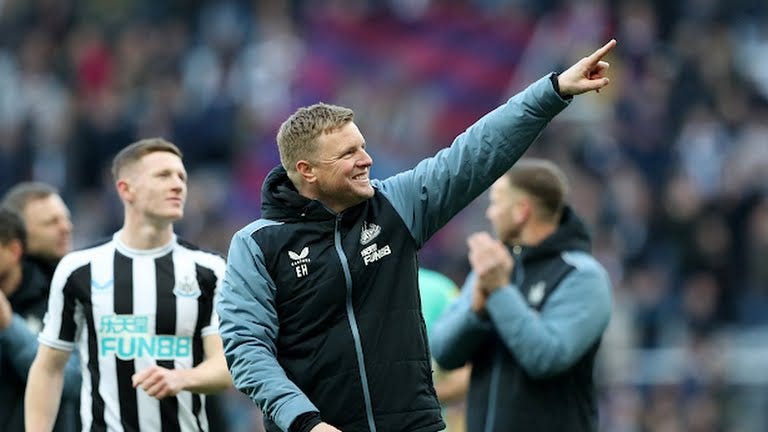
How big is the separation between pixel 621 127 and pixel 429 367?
32.2 feet

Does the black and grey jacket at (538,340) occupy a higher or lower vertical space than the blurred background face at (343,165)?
lower

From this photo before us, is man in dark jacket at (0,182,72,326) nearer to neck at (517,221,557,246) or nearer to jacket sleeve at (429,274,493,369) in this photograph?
jacket sleeve at (429,274,493,369)

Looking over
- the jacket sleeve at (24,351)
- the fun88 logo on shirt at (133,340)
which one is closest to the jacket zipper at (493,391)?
the fun88 logo on shirt at (133,340)

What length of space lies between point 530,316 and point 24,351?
236 centimetres

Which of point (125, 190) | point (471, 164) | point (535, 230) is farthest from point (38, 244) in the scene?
point (471, 164)

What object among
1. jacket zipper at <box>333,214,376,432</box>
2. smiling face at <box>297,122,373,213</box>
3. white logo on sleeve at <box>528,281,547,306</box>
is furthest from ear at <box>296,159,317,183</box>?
white logo on sleeve at <box>528,281,547,306</box>

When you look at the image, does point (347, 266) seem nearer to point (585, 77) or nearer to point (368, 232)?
point (368, 232)

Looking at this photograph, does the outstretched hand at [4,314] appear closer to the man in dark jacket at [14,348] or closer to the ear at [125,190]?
the man in dark jacket at [14,348]

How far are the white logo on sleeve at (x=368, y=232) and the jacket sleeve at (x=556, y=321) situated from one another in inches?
58.8

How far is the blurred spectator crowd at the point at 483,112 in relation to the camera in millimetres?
13898

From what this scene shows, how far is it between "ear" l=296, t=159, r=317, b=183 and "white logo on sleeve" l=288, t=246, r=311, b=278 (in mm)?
282

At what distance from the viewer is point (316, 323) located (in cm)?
595

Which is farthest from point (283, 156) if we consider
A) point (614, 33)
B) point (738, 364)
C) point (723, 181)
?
point (614, 33)

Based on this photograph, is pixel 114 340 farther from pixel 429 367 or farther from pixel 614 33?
pixel 614 33
